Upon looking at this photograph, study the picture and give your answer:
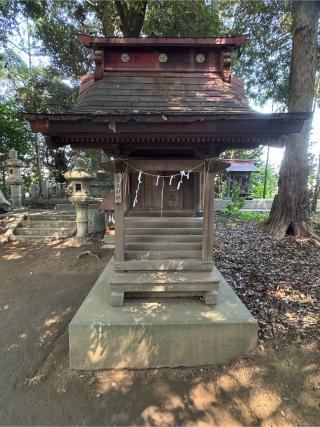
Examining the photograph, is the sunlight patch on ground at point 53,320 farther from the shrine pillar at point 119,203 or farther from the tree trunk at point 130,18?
the tree trunk at point 130,18

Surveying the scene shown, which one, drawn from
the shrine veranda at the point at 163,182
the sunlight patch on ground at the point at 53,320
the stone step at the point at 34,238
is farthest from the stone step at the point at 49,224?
the shrine veranda at the point at 163,182

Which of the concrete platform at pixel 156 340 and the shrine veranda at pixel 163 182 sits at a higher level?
the shrine veranda at pixel 163 182

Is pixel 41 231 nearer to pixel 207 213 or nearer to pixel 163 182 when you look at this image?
pixel 163 182

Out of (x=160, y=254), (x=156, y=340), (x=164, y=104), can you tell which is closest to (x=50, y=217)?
(x=160, y=254)

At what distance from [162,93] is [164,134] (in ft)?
3.76

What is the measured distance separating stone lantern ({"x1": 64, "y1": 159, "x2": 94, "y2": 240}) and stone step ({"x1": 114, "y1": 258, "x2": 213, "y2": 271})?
5.58m

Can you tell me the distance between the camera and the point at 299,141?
7.48m

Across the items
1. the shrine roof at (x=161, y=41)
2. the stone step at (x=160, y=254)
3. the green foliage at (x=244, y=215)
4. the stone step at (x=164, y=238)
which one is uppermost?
the shrine roof at (x=161, y=41)

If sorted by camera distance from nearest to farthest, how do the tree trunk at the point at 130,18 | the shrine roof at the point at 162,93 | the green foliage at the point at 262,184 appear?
the shrine roof at the point at 162,93
the tree trunk at the point at 130,18
the green foliage at the point at 262,184

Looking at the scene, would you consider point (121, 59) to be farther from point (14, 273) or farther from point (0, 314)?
point (14, 273)

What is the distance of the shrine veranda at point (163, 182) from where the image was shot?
3002 mm

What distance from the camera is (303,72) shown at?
24.0 ft

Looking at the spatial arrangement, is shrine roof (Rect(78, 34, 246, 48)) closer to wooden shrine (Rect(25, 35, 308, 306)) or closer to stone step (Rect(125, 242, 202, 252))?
wooden shrine (Rect(25, 35, 308, 306))

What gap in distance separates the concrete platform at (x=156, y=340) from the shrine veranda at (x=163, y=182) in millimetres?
13
